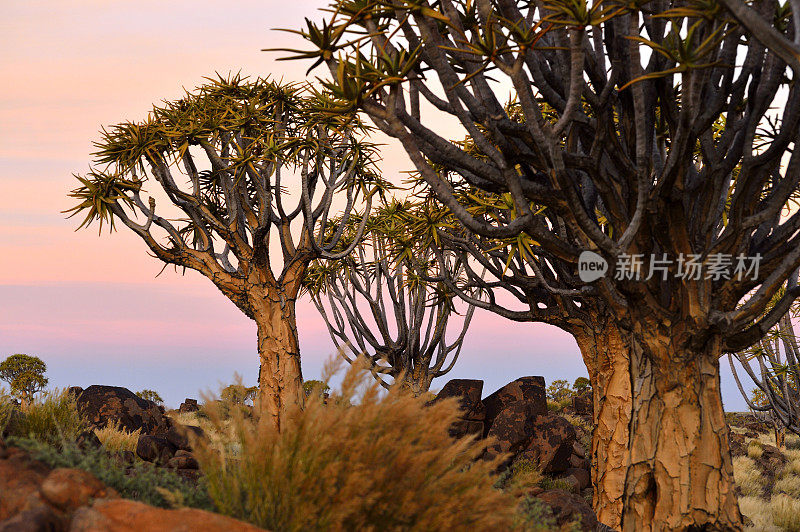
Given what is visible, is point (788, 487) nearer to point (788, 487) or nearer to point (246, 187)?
point (788, 487)

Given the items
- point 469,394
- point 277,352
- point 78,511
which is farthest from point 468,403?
point 78,511

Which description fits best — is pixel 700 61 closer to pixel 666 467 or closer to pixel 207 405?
pixel 666 467

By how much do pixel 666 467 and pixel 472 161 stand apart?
353 centimetres

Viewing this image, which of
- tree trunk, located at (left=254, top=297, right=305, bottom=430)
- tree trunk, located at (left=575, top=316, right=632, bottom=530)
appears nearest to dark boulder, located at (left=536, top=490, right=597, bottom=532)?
tree trunk, located at (left=575, top=316, right=632, bottom=530)

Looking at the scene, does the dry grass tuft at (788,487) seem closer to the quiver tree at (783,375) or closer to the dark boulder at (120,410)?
the quiver tree at (783,375)

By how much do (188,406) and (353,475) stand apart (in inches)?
886

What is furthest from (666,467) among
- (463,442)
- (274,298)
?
(274,298)

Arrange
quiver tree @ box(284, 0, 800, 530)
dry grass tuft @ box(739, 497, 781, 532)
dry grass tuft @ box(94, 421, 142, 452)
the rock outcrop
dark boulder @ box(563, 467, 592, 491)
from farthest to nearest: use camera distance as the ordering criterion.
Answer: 1. dark boulder @ box(563, 467, 592, 491)
2. dry grass tuft @ box(739, 497, 781, 532)
3. dry grass tuft @ box(94, 421, 142, 452)
4. quiver tree @ box(284, 0, 800, 530)
5. the rock outcrop

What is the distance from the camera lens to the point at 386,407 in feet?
13.7

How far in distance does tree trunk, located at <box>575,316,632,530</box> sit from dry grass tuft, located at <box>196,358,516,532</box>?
6.56 meters

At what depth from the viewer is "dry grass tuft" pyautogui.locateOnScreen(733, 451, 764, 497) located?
586 inches

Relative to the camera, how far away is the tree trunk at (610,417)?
9914mm

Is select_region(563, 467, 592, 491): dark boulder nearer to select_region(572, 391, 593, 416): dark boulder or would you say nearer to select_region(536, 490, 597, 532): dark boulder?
select_region(536, 490, 597, 532): dark boulder

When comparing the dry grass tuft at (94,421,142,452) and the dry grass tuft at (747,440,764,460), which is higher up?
the dry grass tuft at (747,440,764,460)
